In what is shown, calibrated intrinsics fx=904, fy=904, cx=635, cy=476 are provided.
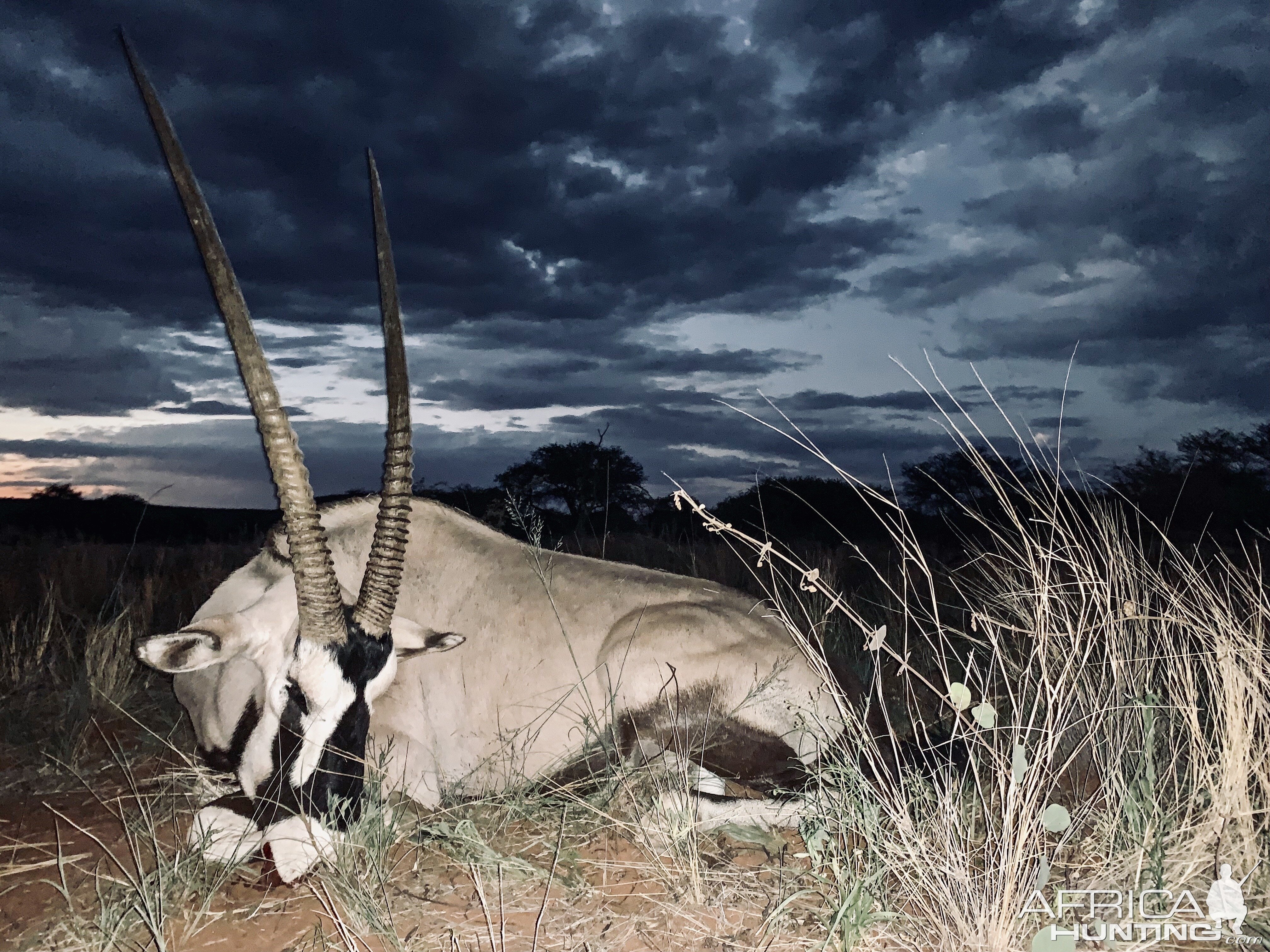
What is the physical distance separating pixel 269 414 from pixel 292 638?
87 cm

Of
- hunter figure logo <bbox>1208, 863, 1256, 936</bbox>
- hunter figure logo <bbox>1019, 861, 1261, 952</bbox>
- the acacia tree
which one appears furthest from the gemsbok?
the acacia tree

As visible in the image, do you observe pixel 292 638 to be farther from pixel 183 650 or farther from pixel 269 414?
pixel 269 414

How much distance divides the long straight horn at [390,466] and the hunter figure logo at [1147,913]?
7.98 ft

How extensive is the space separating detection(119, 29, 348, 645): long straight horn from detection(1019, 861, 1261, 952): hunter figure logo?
2.45 meters

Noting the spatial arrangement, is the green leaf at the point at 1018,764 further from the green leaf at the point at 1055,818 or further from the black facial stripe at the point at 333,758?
the black facial stripe at the point at 333,758

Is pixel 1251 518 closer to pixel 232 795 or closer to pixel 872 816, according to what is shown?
pixel 872 816

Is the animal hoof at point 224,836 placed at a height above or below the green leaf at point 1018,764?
below

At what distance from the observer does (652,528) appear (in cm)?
1794

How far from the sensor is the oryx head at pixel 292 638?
3.20 m

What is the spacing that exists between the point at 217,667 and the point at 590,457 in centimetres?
1618

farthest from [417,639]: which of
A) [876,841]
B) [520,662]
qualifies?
[876,841]

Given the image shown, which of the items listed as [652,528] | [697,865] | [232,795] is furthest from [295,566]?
[652,528]

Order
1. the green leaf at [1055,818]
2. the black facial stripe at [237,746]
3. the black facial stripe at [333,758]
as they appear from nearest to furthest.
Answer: the green leaf at [1055,818], the black facial stripe at [333,758], the black facial stripe at [237,746]

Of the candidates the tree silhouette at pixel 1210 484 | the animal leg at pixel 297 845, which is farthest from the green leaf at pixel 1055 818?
the tree silhouette at pixel 1210 484
